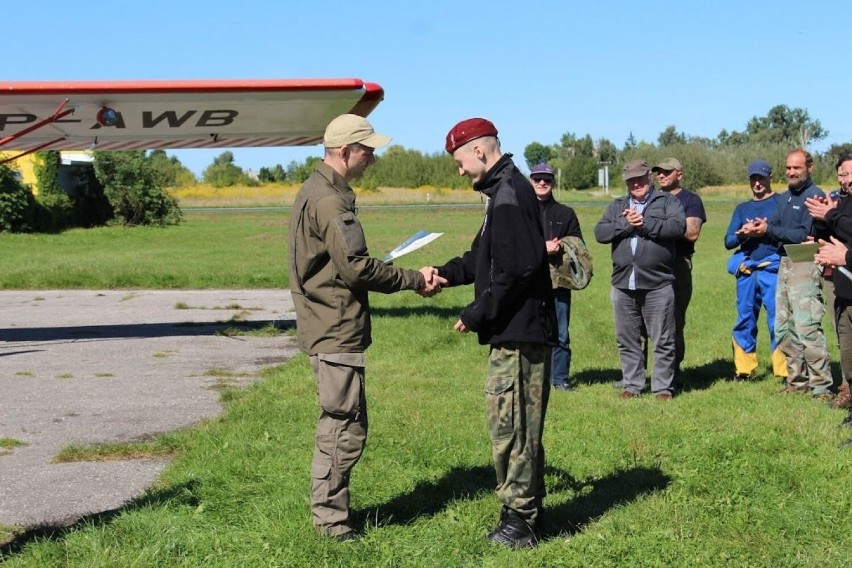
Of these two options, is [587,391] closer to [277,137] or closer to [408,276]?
[408,276]

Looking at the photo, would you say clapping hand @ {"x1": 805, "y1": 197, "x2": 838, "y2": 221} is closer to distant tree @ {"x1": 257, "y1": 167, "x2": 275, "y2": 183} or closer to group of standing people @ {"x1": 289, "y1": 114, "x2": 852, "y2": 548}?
group of standing people @ {"x1": 289, "y1": 114, "x2": 852, "y2": 548}

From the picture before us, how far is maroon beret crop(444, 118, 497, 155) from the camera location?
4.54 metres

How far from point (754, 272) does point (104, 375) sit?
22.1 feet

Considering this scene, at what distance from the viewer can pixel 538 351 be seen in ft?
15.1

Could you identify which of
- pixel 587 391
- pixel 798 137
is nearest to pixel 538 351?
pixel 587 391

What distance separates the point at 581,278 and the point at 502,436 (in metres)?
1.54

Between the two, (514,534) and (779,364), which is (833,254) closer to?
(779,364)

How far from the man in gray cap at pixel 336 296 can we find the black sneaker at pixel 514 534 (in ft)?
2.41

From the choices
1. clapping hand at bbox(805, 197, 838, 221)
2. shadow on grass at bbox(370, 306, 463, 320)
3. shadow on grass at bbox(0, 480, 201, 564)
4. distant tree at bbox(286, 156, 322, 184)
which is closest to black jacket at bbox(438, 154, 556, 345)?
shadow on grass at bbox(0, 480, 201, 564)

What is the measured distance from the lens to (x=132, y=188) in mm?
38281

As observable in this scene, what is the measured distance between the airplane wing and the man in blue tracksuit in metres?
5.97

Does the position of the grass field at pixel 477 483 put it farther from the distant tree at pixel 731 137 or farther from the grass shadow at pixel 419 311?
the distant tree at pixel 731 137

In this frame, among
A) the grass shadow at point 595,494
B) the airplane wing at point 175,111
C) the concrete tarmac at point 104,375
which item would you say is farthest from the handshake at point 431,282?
the airplane wing at point 175,111

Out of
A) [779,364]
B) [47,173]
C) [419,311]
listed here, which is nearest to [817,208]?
[779,364]
